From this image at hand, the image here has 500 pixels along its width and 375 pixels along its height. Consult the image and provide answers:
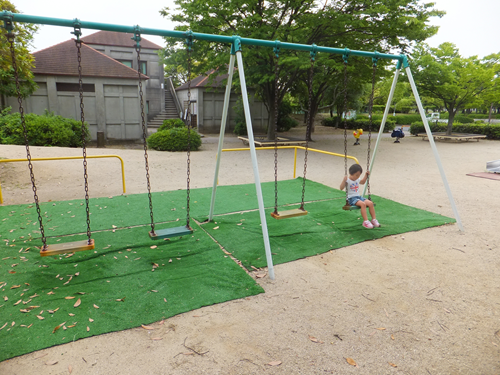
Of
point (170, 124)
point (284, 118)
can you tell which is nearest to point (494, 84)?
point (284, 118)

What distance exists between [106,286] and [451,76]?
72.1ft

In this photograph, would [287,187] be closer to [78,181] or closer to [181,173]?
[181,173]

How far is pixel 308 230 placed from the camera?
5273mm

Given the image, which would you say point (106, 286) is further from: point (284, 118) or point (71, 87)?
point (284, 118)

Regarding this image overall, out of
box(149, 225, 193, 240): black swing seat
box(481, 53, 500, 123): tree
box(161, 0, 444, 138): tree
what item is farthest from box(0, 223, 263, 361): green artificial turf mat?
box(481, 53, 500, 123): tree

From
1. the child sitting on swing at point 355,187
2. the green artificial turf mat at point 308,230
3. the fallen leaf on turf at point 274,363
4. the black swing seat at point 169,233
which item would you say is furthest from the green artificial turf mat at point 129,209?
the fallen leaf on turf at point 274,363

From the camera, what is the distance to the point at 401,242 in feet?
16.3

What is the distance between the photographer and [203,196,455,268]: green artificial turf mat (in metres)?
4.52

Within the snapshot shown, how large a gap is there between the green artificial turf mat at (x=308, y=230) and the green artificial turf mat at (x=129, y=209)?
0.71m

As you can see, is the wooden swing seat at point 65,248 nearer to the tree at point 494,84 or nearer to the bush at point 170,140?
the bush at point 170,140

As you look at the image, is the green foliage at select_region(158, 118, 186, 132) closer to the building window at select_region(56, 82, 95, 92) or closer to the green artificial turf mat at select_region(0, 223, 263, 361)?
the building window at select_region(56, 82, 95, 92)

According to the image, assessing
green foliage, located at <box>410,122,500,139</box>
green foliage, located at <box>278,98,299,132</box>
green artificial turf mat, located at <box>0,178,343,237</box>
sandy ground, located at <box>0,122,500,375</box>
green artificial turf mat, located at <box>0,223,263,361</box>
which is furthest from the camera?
green foliage, located at <box>278,98,299,132</box>

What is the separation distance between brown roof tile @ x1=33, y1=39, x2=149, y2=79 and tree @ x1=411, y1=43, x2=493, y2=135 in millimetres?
16150

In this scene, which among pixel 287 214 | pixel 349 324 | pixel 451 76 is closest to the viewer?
pixel 349 324
